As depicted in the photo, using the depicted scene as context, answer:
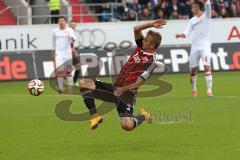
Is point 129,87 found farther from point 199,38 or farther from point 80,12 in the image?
point 80,12

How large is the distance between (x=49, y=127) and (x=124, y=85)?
262 centimetres

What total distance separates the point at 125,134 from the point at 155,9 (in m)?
22.5

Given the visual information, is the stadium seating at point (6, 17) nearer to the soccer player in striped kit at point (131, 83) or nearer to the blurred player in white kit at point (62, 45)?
the blurred player in white kit at point (62, 45)

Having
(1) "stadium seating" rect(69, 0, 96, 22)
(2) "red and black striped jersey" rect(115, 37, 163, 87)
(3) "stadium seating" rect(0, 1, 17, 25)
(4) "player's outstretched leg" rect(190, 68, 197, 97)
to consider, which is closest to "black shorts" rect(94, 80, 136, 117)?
(2) "red and black striped jersey" rect(115, 37, 163, 87)

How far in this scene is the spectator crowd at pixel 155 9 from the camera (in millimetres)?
34750

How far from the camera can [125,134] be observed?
13.3 metres

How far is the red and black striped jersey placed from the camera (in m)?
12.2

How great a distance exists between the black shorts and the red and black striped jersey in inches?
9.6

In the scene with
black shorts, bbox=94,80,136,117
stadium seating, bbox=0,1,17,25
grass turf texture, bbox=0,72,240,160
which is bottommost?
grass turf texture, bbox=0,72,240,160

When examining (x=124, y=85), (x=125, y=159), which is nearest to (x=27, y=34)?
(x=124, y=85)

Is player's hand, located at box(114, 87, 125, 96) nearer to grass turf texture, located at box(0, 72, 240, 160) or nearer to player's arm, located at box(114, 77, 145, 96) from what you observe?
player's arm, located at box(114, 77, 145, 96)

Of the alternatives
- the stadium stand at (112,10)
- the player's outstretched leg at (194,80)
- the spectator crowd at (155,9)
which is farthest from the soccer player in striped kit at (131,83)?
the spectator crowd at (155,9)

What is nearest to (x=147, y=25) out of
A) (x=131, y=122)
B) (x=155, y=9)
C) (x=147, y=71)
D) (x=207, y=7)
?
(x=147, y=71)

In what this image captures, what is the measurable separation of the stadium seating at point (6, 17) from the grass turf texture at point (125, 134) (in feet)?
52.2
